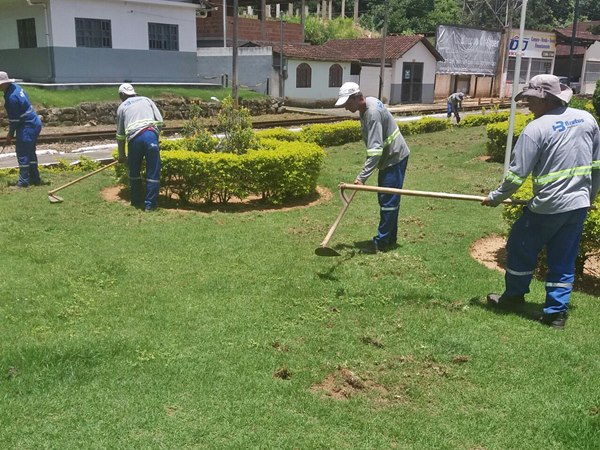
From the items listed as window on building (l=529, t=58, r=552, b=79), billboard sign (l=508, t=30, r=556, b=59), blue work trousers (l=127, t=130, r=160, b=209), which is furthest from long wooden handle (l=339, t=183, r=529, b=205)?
window on building (l=529, t=58, r=552, b=79)

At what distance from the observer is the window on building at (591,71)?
44.7 metres

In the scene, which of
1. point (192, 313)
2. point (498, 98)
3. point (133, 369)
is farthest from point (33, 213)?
point (498, 98)

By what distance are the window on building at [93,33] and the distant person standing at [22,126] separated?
14.5 m

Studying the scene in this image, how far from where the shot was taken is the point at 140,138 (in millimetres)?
7719

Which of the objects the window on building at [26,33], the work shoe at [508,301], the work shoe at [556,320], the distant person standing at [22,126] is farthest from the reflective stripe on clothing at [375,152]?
the window on building at [26,33]

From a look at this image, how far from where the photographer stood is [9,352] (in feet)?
13.0

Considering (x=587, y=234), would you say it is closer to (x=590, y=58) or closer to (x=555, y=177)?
(x=555, y=177)

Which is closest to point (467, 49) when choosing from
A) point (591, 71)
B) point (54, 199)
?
point (591, 71)

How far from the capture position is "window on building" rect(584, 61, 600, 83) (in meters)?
44.7

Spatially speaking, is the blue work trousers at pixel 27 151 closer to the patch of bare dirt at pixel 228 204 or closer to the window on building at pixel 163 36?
the patch of bare dirt at pixel 228 204

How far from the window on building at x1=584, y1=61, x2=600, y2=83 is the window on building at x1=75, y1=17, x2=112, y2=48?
117ft

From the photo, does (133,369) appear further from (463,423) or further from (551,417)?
(551,417)

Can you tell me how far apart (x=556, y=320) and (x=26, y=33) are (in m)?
23.3

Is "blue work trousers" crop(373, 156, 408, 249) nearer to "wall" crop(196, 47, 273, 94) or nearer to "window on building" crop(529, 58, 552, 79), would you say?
"wall" crop(196, 47, 273, 94)
